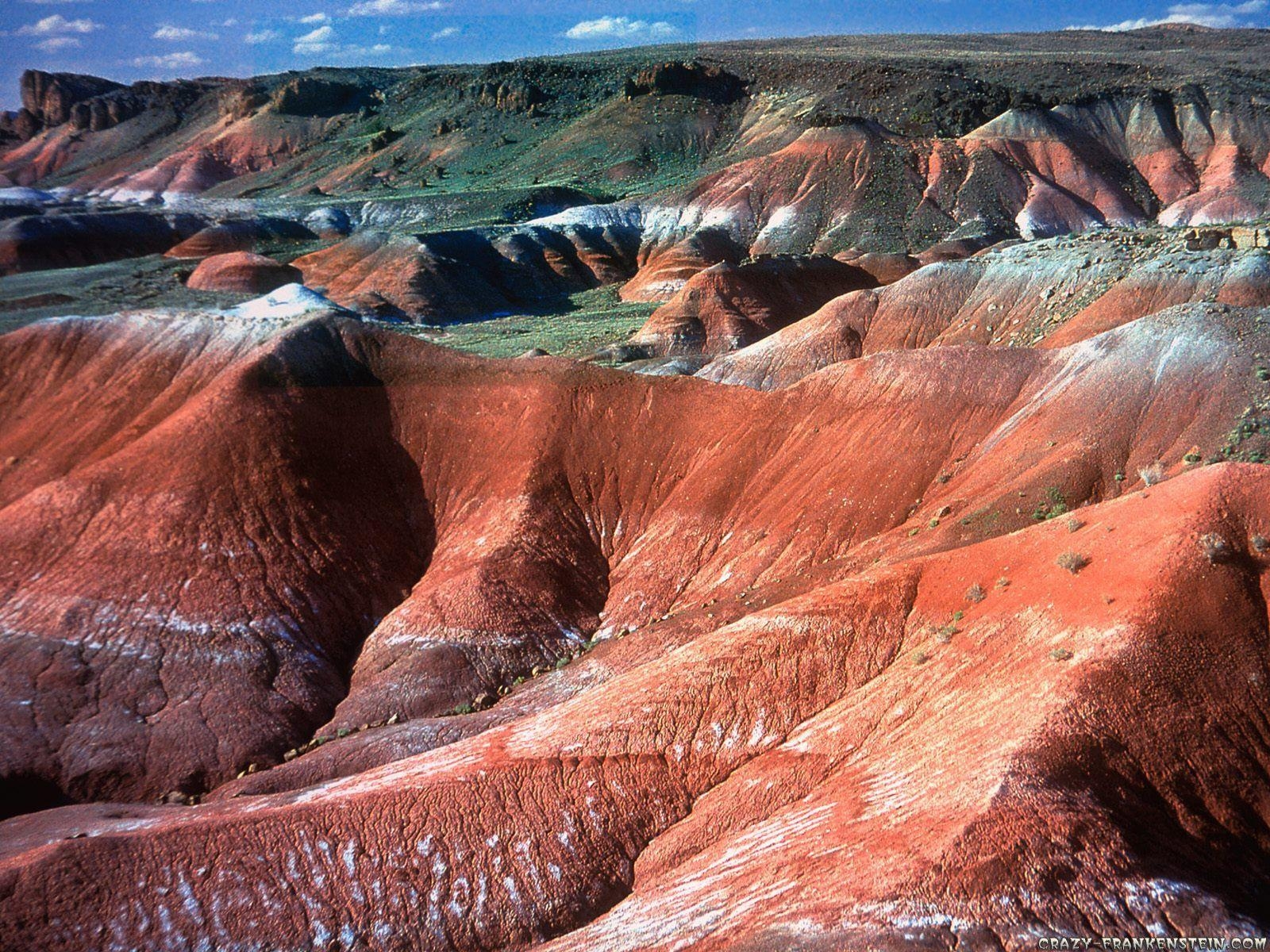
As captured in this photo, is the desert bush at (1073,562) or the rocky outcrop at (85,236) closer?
the desert bush at (1073,562)

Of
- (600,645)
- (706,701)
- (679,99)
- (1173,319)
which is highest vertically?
(679,99)

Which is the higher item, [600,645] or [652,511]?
[652,511]

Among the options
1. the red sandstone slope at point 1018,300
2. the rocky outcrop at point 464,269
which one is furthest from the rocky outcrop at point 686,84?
the red sandstone slope at point 1018,300

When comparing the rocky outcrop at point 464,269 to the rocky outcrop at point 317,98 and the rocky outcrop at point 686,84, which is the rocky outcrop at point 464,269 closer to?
the rocky outcrop at point 686,84

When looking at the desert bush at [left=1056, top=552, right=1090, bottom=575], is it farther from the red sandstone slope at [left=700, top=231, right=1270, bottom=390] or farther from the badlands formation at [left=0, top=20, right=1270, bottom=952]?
the red sandstone slope at [left=700, top=231, right=1270, bottom=390]

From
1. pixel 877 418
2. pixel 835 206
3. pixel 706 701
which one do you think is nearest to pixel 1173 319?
pixel 877 418

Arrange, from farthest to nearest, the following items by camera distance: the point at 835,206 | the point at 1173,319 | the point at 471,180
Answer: the point at 471,180
the point at 835,206
the point at 1173,319

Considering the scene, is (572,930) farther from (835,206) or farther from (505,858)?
(835,206)

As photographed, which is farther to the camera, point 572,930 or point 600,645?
point 600,645
